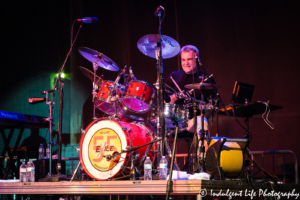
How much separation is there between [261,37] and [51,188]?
13.1 feet

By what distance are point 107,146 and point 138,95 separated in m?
0.73

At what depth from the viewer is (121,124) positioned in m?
3.67

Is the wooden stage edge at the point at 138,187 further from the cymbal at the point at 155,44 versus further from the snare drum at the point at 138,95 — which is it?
the cymbal at the point at 155,44

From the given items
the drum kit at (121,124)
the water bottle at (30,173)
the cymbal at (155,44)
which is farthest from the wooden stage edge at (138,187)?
the cymbal at (155,44)

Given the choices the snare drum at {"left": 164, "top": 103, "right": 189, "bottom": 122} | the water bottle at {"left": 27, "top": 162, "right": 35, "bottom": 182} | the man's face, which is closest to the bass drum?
the snare drum at {"left": 164, "top": 103, "right": 189, "bottom": 122}

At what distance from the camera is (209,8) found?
5.70 meters

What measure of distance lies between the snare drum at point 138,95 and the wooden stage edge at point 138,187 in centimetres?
128

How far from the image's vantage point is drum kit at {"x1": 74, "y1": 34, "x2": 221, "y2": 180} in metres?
3.58

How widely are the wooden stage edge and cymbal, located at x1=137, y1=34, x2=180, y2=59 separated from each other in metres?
1.91

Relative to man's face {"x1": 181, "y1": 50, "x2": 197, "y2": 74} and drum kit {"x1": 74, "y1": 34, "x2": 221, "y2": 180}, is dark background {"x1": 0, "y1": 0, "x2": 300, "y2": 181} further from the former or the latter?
drum kit {"x1": 74, "y1": 34, "x2": 221, "y2": 180}

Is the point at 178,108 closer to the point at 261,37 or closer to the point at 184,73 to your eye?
the point at 184,73

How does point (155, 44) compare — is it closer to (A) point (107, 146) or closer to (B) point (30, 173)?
(A) point (107, 146)

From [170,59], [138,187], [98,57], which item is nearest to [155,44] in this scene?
[98,57]

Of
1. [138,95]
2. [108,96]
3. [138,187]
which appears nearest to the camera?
[138,187]
